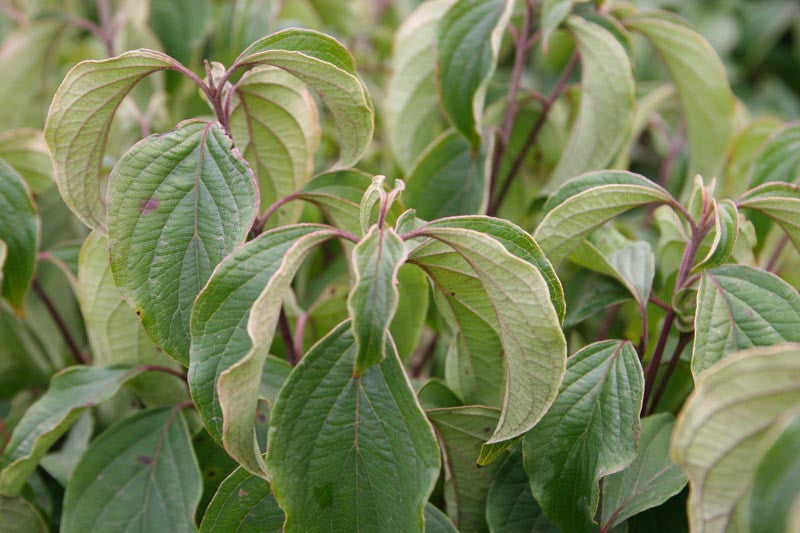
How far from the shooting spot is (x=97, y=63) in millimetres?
596

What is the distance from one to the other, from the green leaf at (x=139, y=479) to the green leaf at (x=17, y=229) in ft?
0.63

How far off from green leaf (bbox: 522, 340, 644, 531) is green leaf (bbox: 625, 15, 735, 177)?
464mm

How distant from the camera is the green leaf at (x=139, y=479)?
0.72 metres

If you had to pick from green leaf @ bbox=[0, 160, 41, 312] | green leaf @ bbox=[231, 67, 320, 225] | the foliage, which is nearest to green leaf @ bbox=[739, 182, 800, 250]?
the foliage

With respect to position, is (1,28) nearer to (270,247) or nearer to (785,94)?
(270,247)

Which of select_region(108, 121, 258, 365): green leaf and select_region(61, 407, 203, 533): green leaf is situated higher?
select_region(108, 121, 258, 365): green leaf

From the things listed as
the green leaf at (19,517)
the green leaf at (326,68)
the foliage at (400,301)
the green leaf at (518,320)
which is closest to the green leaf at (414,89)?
the foliage at (400,301)

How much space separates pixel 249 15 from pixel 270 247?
0.65m

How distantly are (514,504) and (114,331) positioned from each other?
0.45m

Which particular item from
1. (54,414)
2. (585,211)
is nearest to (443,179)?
(585,211)

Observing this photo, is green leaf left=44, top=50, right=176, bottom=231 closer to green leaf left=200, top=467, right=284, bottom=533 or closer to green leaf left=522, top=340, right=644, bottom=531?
green leaf left=200, top=467, right=284, bottom=533

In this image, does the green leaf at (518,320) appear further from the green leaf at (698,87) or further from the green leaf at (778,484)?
the green leaf at (698,87)

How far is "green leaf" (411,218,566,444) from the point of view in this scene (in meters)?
0.53

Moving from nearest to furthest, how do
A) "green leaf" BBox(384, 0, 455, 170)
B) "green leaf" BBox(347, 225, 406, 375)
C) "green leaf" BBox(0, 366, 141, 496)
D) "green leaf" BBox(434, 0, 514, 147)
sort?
1. "green leaf" BBox(347, 225, 406, 375)
2. "green leaf" BBox(0, 366, 141, 496)
3. "green leaf" BBox(434, 0, 514, 147)
4. "green leaf" BBox(384, 0, 455, 170)
